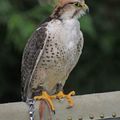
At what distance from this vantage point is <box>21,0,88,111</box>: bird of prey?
491cm

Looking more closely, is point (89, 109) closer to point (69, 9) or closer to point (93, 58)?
point (69, 9)

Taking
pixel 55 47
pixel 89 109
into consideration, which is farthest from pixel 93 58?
pixel 89 109

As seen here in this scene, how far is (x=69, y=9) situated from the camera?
16.3ft

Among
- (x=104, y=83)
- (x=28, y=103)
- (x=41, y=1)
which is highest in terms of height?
(x=41, y=1)

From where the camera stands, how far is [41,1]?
6332 mm

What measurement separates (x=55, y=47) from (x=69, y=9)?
26cm

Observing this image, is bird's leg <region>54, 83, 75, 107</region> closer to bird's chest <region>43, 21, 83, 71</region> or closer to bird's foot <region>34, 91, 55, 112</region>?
bird's foot <region>34, 91, 55, 112</region>

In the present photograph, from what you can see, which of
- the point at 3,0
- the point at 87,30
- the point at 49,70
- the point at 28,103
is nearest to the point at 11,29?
the point at 3,0

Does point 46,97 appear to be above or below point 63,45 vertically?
below

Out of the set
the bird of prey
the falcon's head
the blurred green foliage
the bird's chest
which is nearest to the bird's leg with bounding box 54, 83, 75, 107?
the bird of prey

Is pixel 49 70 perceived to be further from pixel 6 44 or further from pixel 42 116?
pixel 6 44

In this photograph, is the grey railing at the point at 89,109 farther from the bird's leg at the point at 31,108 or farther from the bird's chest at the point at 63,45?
the bird's chest at the point at 63,45

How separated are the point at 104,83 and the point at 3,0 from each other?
1575 mm

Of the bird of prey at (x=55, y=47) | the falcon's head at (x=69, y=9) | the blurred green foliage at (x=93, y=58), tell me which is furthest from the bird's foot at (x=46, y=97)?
the blurred green foliage at (x=93, y=58)
